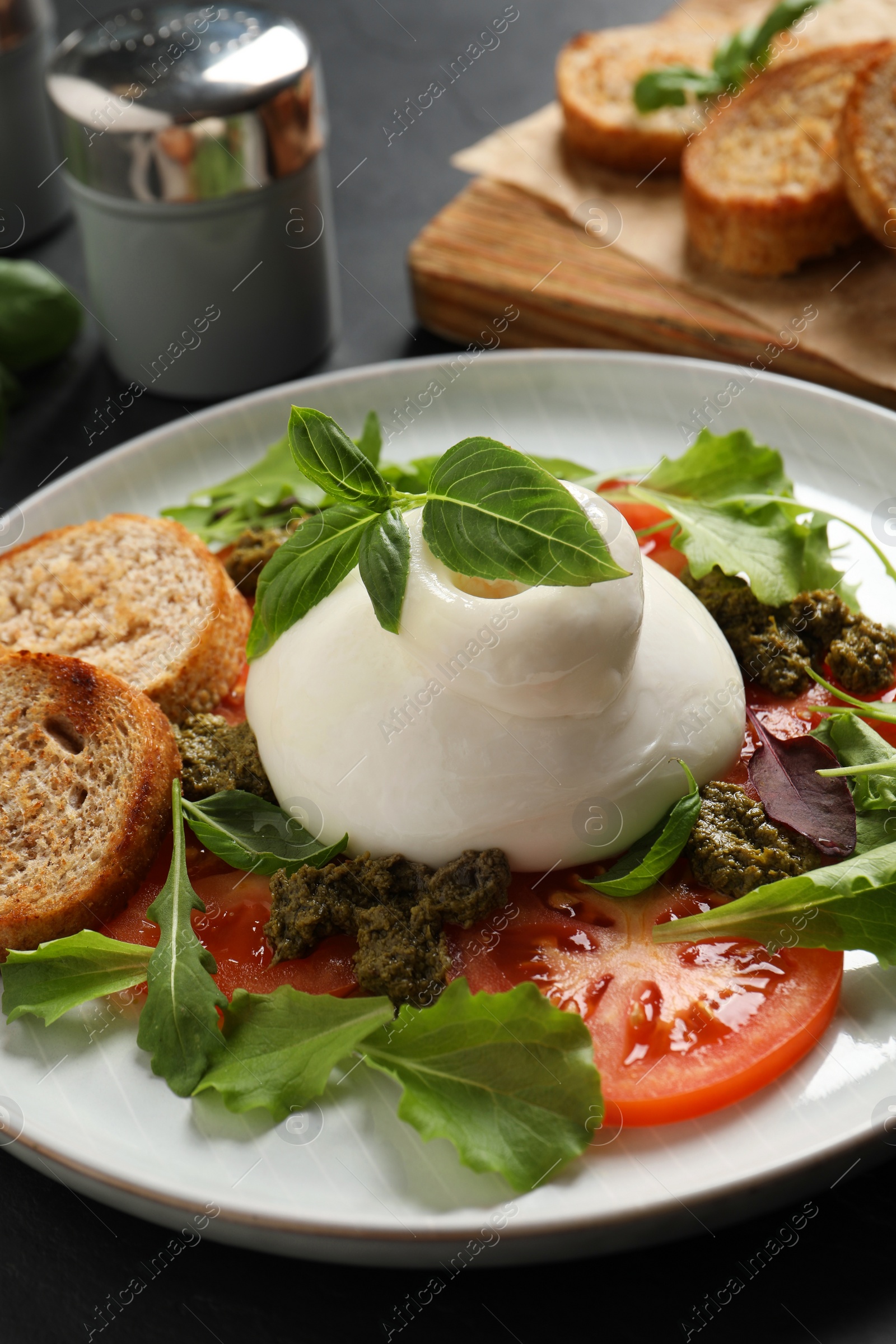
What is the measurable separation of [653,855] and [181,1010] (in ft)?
2.95

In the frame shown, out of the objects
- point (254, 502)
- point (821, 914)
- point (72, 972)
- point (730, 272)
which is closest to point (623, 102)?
point (730, 272)

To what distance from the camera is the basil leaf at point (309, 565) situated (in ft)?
8.16

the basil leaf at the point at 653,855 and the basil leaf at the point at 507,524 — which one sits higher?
the basil leaf at the point at 507,524

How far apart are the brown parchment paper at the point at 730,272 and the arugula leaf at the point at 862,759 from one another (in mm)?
1738

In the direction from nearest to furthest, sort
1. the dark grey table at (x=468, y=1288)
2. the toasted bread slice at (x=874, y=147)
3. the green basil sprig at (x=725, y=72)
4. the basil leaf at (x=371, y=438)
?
the dark grey table at (x=468, y=1288) → the basil leaf at (x=371, y=438) → the toasted bread slice at (x=874, y=147) → the green basil sprig at (x=725, y=72)

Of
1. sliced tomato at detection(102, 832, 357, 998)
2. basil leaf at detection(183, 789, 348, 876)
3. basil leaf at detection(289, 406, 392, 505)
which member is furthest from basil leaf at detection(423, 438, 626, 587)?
sliced tomato at detection(102, 832, 357, 998)

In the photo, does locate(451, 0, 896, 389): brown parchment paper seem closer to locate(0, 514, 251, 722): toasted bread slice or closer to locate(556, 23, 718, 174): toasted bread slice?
locate(556, 23, 718, 174): toasted bread slice

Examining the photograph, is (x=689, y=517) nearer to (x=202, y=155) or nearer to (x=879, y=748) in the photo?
(x=879, y=748)

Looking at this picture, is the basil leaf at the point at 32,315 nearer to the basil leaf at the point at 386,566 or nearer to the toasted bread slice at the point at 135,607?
the toasted bread slice at the point at 135,607

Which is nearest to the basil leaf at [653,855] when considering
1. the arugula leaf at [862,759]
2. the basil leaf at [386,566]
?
the arugula leaf at [862,759]

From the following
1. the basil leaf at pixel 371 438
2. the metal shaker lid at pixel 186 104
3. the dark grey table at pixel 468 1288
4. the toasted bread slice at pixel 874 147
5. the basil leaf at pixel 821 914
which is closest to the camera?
the dark grey table at pixel 468 1288

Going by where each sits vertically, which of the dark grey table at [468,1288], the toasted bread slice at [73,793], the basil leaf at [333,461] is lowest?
the dark grey table at [468,1288]

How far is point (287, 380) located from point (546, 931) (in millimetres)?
2848

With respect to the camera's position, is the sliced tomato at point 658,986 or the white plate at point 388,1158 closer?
the white plate at point 388,1158
